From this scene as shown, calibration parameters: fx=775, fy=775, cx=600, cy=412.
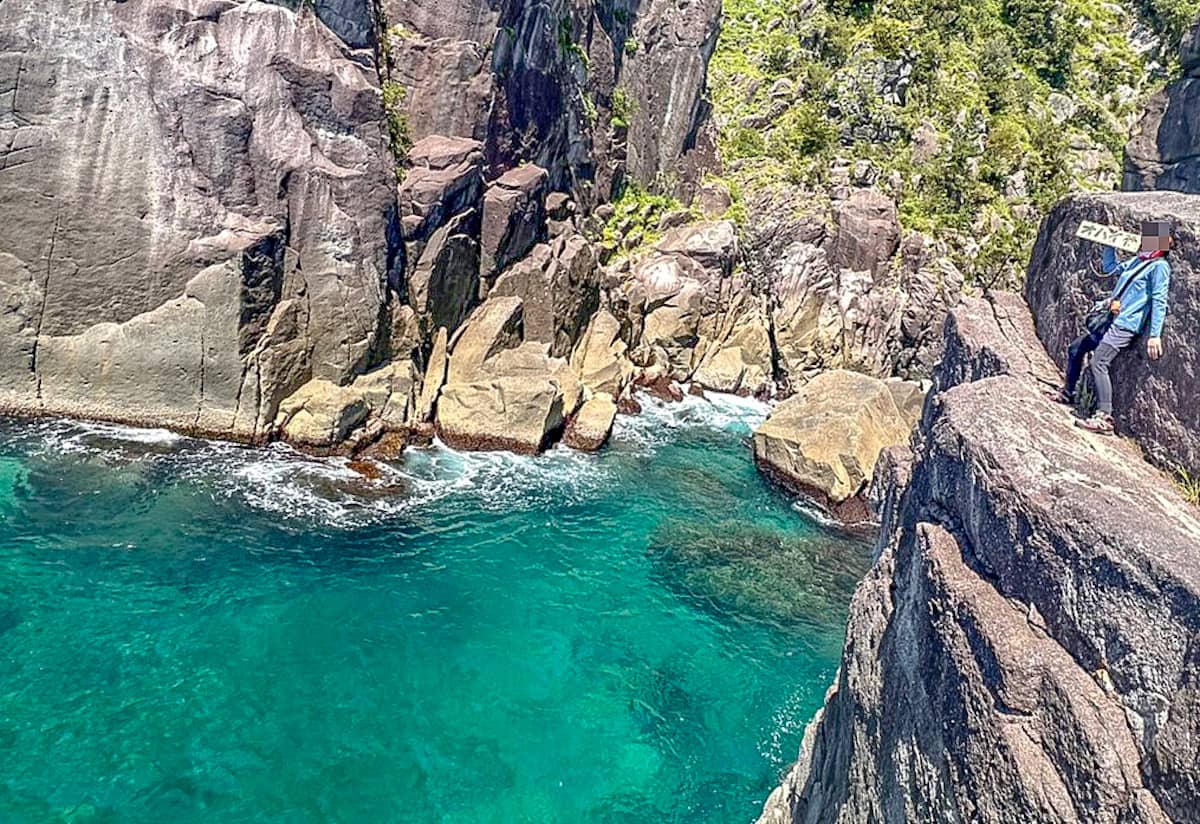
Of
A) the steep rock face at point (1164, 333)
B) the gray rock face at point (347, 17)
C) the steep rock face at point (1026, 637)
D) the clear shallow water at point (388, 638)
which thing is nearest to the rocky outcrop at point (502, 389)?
the clear shallow water at point (388, 638)

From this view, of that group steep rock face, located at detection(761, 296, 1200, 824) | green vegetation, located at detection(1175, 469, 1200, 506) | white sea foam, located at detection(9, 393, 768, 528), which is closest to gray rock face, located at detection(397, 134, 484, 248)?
white sea foam, located at detection(9, 393, 768, 528)

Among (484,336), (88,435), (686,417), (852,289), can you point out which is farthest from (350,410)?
(852,289)

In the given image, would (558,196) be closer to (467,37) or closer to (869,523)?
(467,37)

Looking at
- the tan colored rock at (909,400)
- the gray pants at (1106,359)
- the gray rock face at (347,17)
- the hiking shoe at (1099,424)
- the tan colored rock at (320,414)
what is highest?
the gray rock face at (347,17)

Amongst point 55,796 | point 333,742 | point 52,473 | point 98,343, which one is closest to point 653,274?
point 98,343

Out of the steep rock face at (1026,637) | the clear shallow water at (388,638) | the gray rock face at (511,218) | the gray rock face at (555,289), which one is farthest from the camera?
the gray rock face at (555,289)

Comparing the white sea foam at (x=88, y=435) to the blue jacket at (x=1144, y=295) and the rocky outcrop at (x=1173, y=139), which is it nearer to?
the blue jacket at (x=1144, y=295)

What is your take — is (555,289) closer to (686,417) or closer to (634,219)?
(686,417)

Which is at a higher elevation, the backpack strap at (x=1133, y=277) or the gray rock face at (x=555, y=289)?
the backpack strap at (x=1133, y=277)

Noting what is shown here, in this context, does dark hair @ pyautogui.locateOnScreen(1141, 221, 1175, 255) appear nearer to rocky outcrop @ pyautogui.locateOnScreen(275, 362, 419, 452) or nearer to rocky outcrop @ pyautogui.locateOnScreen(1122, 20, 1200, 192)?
rocky outcrop @ pyautogui.locateOnScreen(275, 362, 419, 452)
